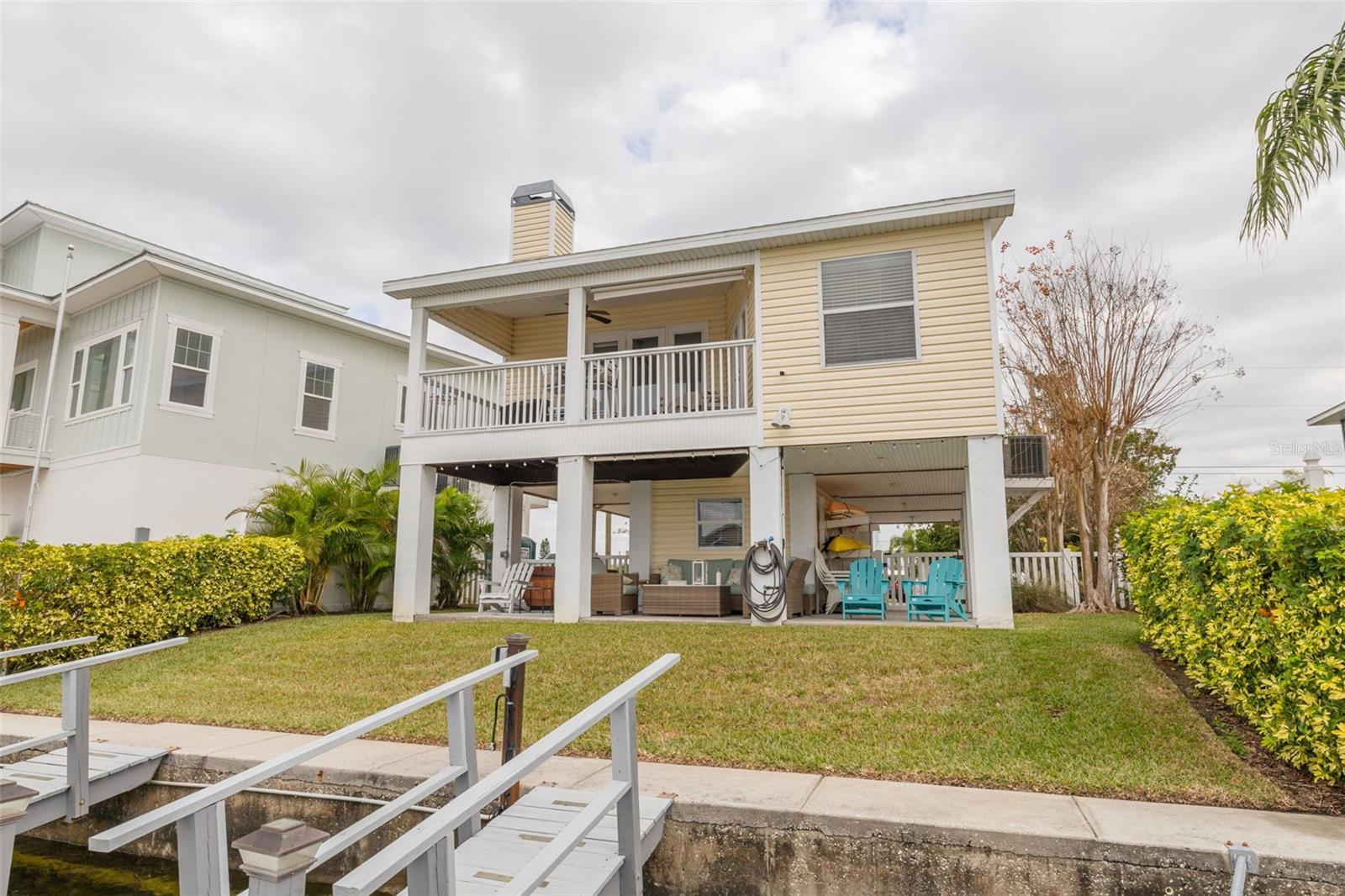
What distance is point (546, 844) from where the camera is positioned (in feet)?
11.0

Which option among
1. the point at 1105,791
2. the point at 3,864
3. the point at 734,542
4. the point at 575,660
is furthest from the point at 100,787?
the point at 734,542

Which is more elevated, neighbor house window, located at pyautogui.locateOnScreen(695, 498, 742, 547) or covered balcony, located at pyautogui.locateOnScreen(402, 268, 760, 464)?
covered balcony, located at pyautogui.locateOnScreen(402, 268, 760, 464)

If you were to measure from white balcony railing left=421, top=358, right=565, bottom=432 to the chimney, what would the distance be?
95.2 inches

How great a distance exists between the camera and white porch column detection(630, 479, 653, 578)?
541 inches

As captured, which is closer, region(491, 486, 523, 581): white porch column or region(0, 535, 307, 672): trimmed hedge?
region(0, 535, 307, 672): trimmed hedge

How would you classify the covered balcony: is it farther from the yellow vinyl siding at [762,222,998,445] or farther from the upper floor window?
the upper floor window

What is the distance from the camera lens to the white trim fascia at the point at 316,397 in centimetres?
1561

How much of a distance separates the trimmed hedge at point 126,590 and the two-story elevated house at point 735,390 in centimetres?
235

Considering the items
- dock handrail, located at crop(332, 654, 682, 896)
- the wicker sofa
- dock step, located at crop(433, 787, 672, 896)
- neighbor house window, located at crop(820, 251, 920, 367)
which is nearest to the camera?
dock handrail, located at crop(332, 654, 682, 896)

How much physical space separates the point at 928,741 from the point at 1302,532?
96.4 inches

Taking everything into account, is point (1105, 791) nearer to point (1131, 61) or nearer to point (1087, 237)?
point (1131, 61)


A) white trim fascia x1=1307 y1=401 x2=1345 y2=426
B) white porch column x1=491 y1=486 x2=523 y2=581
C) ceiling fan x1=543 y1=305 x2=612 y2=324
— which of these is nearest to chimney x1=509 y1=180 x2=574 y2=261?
ceiling fan x1=543 y1=305 x2=612 y2=324

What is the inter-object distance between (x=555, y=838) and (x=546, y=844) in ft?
2.59

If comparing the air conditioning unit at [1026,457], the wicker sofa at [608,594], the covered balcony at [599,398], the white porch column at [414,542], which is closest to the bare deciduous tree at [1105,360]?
the air conditioning unit at [1026,457]
